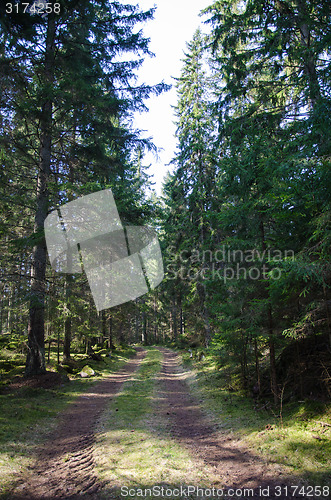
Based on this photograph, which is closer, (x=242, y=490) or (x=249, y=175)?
(x=242, y=490)

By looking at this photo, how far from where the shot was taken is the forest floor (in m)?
4.00

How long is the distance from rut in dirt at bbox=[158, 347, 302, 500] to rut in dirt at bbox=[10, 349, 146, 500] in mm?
1946

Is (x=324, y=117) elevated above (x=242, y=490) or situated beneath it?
elevated above

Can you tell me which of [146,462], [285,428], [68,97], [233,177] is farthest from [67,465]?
[68,97]

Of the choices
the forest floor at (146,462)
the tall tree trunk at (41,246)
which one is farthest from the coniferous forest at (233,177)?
the forest floor at (146,462)

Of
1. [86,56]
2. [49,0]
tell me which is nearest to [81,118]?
[86,56]

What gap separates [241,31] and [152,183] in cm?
2484

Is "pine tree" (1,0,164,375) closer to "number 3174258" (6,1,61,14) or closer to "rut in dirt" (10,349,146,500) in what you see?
"number 3174258" (6,1,61,14)

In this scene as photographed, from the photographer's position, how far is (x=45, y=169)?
455 inches

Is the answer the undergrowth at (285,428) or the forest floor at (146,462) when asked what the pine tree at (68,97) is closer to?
the forest floor at (146,462)

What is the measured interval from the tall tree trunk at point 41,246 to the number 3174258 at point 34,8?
1.99 feet

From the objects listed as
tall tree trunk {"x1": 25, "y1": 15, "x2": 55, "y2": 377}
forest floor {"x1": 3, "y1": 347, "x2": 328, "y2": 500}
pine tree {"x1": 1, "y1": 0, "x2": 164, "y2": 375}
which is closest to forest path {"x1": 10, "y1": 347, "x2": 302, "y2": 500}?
forest floor {"x1": 3, "y1": 347, "x2": 328, "y2": 500}

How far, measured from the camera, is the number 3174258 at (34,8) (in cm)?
667

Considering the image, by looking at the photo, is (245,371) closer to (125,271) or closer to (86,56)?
(125,271)
